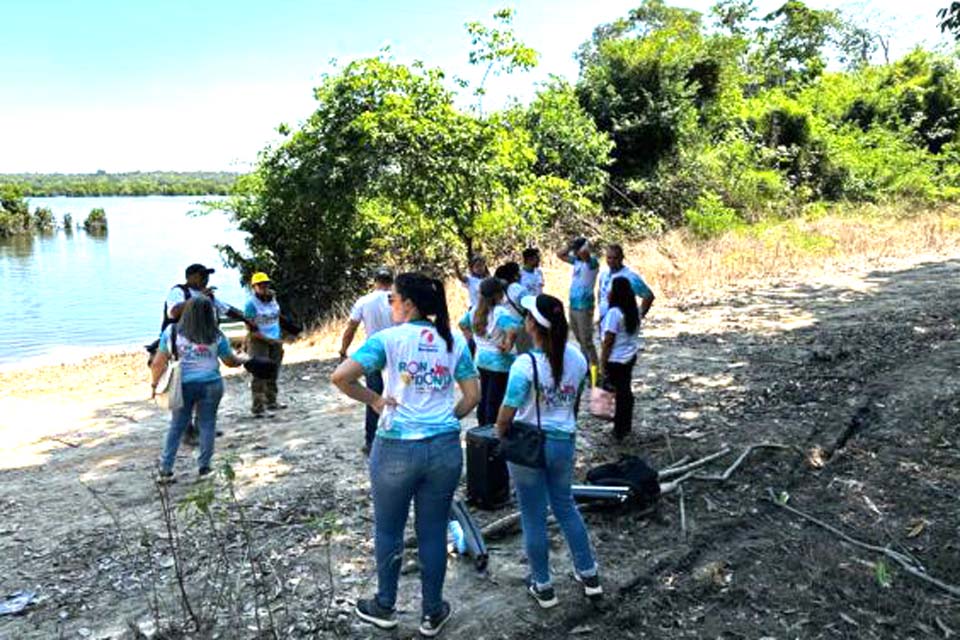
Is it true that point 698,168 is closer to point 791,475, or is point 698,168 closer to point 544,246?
point 544,246

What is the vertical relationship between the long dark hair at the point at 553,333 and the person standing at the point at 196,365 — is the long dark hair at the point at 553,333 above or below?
above

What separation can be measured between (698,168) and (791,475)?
1873cm

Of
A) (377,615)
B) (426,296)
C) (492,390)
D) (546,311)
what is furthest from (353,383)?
(492,390)

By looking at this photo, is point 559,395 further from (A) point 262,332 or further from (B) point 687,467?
(A) point 262,332

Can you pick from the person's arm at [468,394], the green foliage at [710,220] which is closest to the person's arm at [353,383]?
the person's arm at [468,394]

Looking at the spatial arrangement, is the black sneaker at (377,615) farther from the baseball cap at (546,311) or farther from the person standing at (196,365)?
the person standing at (196,365)

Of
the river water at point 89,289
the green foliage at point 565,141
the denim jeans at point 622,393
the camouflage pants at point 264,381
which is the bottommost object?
the river water at point 89,289

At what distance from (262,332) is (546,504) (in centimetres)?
527

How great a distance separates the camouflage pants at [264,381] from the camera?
8.79m

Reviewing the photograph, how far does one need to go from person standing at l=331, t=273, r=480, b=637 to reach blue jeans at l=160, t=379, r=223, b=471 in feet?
9.96

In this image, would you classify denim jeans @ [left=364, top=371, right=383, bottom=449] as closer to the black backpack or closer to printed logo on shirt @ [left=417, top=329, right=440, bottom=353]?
the black backpack

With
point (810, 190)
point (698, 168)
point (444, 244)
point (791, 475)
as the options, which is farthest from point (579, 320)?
point (810, 190)

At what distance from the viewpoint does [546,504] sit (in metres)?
4.14

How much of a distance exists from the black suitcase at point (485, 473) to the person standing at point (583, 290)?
9.71ft
